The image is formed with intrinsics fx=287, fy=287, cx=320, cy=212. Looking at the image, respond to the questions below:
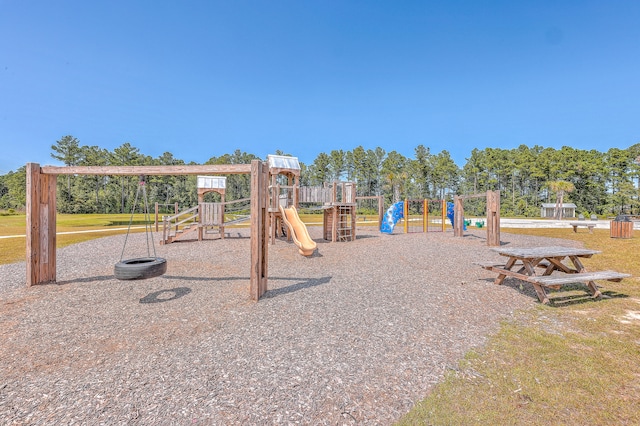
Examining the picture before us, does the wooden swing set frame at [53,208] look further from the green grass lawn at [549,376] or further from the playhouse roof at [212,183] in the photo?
the playhouse roof at [212,183]

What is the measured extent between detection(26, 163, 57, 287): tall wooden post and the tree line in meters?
55.3

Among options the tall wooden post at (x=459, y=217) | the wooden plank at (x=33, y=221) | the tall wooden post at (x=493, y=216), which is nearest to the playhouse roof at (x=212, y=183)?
the wooden plank at (x=33, y=221)

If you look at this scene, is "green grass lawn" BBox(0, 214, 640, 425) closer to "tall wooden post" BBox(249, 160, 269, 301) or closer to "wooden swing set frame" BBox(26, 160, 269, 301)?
"tall wooden post" BBox(249, 160, 269, 301)

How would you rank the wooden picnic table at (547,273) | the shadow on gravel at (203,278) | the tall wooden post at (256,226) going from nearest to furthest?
the wooden picnic table at (547,273) < the tall wooden post at (256,226) < the shadow on gravel at (203,278)

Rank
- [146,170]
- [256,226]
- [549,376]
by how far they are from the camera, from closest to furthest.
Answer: [549,376]
[256,226]
[146,170]

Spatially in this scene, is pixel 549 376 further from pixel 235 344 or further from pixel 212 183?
pixel 212 183

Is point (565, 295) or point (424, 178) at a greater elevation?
point (424, 178)

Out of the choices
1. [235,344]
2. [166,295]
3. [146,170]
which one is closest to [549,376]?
[235,344]

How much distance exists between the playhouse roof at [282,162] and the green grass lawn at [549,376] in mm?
13607

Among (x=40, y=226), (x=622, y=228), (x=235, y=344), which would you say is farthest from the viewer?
(x=622, y=228)

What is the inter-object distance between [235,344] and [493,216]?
534 inches

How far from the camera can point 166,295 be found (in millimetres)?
6273

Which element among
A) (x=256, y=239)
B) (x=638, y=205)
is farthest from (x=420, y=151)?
(x=256, y=239)

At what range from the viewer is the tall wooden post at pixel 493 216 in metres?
13.4
